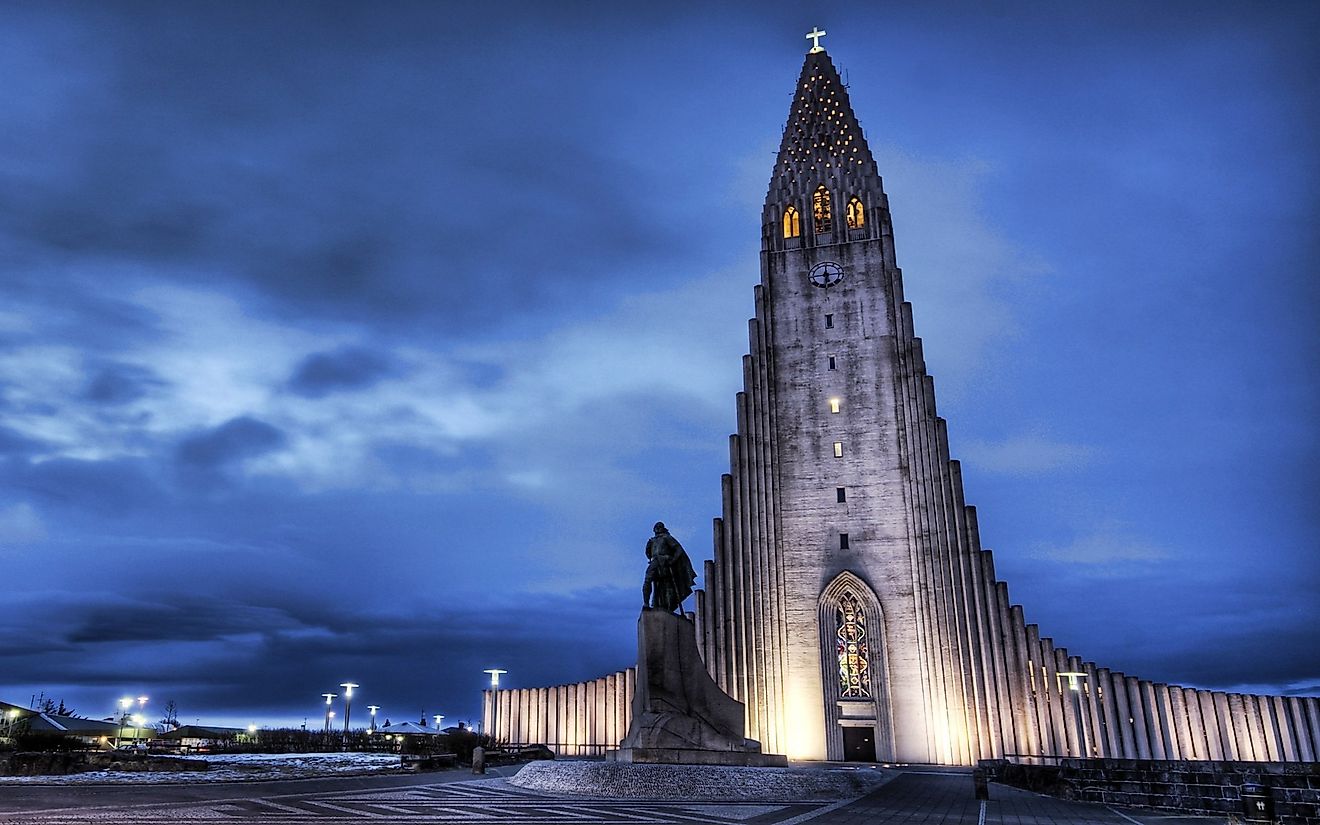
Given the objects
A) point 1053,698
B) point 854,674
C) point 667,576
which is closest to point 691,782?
point 667,576

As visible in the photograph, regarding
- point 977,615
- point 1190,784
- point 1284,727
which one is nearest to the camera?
point 1190,784

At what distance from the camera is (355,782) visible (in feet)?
58.7

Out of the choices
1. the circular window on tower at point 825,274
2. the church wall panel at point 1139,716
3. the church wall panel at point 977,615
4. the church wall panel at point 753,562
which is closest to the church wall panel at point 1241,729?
the church wall panel at point 1139,716

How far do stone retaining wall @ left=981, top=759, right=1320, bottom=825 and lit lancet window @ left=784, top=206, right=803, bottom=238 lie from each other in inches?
1235

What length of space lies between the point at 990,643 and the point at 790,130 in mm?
30241

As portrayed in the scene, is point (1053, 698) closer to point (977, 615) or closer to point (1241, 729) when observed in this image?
point (977, 615)

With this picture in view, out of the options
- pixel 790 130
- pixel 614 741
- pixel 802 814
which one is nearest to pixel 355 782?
pixel 802 814

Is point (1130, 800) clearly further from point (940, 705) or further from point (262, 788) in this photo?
point (940, 705)

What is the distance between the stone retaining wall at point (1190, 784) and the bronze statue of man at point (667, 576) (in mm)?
9228

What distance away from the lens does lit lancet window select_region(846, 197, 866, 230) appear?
44656 millimetres

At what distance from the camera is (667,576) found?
19469 millimetres


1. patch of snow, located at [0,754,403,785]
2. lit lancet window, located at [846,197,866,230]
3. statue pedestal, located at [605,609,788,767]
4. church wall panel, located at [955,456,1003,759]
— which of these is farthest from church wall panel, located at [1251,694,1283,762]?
patch of snow, located at [0,754,403,785]

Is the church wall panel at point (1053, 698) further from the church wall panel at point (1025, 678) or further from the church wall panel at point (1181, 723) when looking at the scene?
the church wall panel at point (1181, 723)

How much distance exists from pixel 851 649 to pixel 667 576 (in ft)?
68.5
